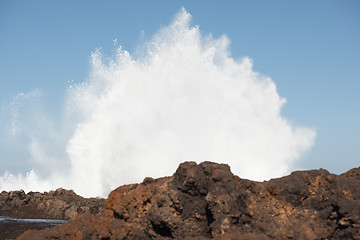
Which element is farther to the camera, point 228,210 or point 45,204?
point 45,204

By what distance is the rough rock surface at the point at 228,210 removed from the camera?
646 centimetres

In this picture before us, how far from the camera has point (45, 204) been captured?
83.6ft

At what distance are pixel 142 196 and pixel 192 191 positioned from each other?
129cm

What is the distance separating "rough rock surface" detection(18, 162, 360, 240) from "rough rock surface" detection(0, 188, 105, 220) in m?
17.4

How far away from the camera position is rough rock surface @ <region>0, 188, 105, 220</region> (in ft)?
80.2

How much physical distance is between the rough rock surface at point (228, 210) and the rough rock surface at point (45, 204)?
17.4 m

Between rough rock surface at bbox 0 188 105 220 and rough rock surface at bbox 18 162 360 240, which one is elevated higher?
rough rock surface at bbox 0 188 105 220

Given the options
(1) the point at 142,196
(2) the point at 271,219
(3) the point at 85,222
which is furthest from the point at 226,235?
(3) the point at 85,222

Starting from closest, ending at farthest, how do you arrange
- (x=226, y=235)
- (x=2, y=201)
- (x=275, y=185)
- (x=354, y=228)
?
(x=226, y=235), (x=354, y=228), (x=275, y=185), (x=2, y=201)

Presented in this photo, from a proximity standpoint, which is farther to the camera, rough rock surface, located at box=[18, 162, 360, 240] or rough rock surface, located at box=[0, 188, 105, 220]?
rough rock surface, located at box=[0, 188, 105, 220]

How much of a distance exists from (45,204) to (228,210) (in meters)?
23.1

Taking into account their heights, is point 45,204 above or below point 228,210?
above

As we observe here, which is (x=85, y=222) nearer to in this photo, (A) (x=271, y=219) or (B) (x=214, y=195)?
(B) (x=214, y=195)

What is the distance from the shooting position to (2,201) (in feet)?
86.5
